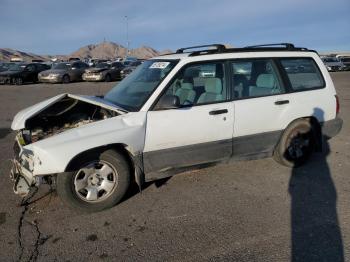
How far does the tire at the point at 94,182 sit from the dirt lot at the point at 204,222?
0.14m

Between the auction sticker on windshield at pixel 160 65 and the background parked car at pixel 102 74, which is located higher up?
the background parked car at pixel 102 74

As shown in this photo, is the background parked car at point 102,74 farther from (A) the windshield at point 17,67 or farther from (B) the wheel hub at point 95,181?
(B) the wheel hub at point 95,181

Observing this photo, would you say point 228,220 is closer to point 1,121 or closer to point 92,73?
point 1,121

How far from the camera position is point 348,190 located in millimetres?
4742

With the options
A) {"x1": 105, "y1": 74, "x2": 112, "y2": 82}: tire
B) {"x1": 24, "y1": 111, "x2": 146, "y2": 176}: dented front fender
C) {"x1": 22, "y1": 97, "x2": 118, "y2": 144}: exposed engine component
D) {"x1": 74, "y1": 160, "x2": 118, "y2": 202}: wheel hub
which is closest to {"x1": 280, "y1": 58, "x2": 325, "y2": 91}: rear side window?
{"x1": 24, "y1": 111, "x2": 146, "y2": 176}: dented front fender

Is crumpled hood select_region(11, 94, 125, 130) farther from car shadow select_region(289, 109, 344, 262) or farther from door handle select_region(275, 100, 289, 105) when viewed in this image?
car shadow select_region(289, 109, 344, 262)

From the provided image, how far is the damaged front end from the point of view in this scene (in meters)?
3.96

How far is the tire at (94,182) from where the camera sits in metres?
4.03

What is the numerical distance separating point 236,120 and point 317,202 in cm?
140

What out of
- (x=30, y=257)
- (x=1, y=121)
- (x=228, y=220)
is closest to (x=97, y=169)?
(x=30, y=257)

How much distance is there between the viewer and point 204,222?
3934mm

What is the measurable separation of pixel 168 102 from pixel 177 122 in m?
0.27

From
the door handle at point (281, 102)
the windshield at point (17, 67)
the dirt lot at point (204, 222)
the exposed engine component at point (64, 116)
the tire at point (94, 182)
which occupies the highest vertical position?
the windshield at point (17, 67)

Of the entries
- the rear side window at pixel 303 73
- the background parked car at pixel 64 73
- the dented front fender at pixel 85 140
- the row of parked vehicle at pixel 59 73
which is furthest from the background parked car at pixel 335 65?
the dented front fender at pixel 85 140
